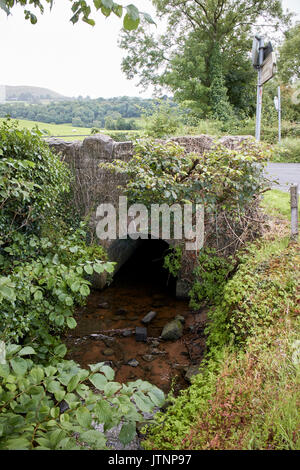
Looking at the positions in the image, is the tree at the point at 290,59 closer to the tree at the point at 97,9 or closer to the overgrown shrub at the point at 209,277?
the overgrown shrub at the point at 209,277

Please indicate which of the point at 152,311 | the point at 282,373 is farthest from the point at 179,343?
the point at 282,373

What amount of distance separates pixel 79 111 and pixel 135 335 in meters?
6.20

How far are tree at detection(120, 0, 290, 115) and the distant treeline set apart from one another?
19.5 feet

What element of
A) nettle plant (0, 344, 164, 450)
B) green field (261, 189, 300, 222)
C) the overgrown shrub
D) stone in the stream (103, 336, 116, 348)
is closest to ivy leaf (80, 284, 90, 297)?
nettle plant (0, 344, 164, 450)

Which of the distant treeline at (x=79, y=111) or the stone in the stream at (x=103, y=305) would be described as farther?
the stone in the stream at (x=103, y=305)

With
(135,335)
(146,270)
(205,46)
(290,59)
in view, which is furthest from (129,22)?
(290,59)

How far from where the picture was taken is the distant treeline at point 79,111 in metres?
5.12

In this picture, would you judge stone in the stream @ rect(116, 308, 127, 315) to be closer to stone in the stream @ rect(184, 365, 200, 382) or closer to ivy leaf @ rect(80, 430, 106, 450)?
stone in the stream @ rect(184, 365, 200, 382)

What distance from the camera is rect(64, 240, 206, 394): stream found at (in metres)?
4.36

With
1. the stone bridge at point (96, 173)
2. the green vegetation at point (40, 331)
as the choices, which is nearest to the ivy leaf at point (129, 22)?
the green vegetation at point (40, 331)

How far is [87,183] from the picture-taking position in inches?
246

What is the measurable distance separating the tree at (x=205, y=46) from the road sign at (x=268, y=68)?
45.6ft

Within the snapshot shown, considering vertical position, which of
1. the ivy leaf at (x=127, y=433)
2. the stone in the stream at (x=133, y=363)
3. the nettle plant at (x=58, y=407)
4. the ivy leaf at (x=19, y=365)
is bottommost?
the stone in the stream at (x=133, y=363)
